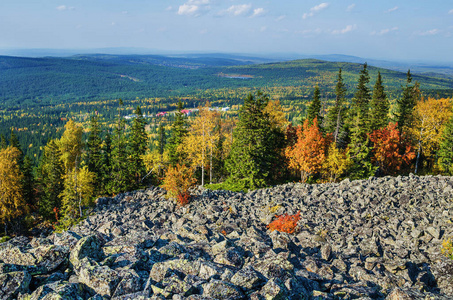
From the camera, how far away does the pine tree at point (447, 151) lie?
46.6 metres

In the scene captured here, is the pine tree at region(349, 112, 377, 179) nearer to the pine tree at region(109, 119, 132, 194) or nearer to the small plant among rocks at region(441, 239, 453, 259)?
the small plant among rocks at region(441, 239, 453, 259)

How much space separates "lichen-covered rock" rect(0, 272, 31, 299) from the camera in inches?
363

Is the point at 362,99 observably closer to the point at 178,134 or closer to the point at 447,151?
the point at 447,151

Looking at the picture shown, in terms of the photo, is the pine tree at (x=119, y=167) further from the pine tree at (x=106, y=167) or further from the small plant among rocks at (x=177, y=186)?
the small plant among rocks at (x=177, y=186)

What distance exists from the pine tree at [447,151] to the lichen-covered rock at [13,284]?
184 ft

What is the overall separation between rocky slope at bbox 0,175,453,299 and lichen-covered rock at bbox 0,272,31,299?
3cm

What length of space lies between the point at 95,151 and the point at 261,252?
42.4 m

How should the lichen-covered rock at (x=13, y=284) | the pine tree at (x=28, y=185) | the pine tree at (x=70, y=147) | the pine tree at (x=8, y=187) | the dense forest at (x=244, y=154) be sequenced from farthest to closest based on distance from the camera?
the pine tree at (x=28, y=185), the pine tree at (x=70, y=147), the dense forest at (x=244, y=154), the pine tree at (x=8, y=187), the lichen-covered rock at (x=13, y=284)

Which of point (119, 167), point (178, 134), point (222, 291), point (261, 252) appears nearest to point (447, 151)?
point (178, 134)

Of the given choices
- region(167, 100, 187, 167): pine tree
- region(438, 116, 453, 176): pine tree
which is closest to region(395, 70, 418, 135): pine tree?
region(438, 116, 453, 176): pine tree

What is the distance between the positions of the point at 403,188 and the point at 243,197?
52.3ft

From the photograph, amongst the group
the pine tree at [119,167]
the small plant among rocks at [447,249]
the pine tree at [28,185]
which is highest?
the small plant among rocks at [447,249]

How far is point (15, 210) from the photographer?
41.5 metres

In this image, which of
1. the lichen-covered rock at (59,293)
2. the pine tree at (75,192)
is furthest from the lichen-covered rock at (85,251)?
the pine tree at (75,192)
